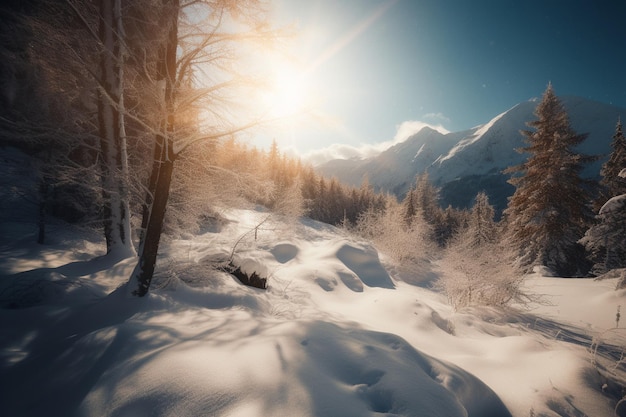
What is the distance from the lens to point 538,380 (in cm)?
300

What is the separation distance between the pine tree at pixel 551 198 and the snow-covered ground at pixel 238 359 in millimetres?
9762

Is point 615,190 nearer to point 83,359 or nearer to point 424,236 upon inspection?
point 424,236

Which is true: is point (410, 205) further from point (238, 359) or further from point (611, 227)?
point (238, 359)

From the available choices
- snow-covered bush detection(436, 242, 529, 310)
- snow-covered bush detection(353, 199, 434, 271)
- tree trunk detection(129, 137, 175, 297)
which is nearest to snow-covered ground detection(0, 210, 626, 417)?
tree trunk detection(129, 137, 175, 297)

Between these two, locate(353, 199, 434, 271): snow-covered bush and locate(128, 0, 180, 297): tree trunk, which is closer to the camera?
locate(128, 0, 180, 297): tree trunk

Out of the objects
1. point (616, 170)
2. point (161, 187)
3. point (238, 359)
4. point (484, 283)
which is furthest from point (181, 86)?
point (616, 170)

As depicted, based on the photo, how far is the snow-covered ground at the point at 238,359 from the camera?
185 centimetres

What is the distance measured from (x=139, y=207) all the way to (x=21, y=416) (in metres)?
8.43

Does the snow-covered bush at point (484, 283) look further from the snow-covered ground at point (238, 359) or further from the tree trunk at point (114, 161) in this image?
the tree trunk at point (114, 161)

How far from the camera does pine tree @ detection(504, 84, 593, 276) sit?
1323cm

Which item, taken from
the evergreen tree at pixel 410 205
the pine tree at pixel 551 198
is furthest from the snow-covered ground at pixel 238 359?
the evergreen tree at pixel 410 205

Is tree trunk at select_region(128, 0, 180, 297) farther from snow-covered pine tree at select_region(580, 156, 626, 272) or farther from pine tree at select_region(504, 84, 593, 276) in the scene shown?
pine tree at select_region(504, 84, 593, 276)

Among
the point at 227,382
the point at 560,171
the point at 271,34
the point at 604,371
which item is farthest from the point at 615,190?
the point at 227,382

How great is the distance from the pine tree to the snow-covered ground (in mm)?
9762
